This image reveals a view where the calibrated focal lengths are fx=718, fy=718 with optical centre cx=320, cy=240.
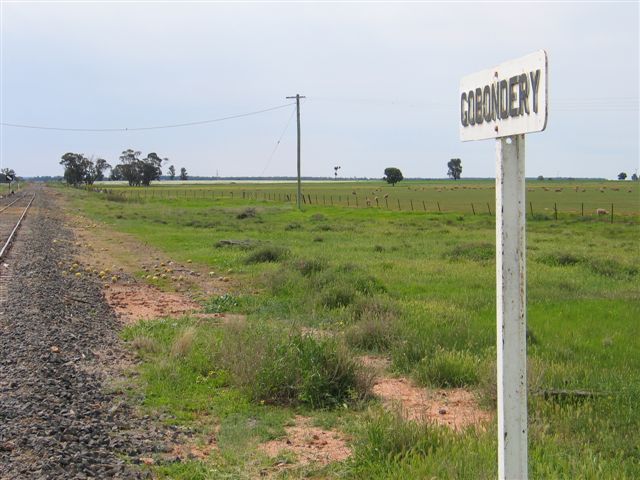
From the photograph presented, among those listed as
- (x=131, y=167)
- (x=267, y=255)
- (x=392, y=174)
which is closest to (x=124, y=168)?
(x=131, y=167)

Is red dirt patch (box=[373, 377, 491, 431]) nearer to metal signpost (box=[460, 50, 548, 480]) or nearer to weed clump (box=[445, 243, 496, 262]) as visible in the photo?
metal signpost (box=[460, 50, 548, 480])

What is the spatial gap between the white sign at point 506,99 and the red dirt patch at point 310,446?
332 cm

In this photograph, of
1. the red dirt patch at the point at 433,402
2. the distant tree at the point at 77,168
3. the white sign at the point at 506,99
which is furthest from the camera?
the distant tree at the point at 77,168

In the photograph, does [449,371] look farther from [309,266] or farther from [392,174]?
[392,174]

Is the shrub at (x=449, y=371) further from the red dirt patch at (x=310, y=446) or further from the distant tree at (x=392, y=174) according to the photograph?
the distant tree at (x=392, y=174)

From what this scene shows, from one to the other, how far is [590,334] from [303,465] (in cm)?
620

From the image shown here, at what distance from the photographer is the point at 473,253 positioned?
69.7ft

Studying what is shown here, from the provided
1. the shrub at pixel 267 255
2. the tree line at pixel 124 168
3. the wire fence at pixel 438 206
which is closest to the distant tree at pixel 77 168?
the tree line at pixel 124 168

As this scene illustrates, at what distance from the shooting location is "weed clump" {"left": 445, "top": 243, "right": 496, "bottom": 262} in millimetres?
20609

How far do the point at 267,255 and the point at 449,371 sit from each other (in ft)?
40.0

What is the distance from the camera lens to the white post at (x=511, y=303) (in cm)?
321

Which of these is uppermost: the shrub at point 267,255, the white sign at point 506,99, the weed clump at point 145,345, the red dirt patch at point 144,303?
the white sign at point 506,99

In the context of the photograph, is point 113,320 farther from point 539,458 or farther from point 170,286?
point 539,458

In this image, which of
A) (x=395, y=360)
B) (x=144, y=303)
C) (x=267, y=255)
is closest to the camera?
(x=395, y=360)
